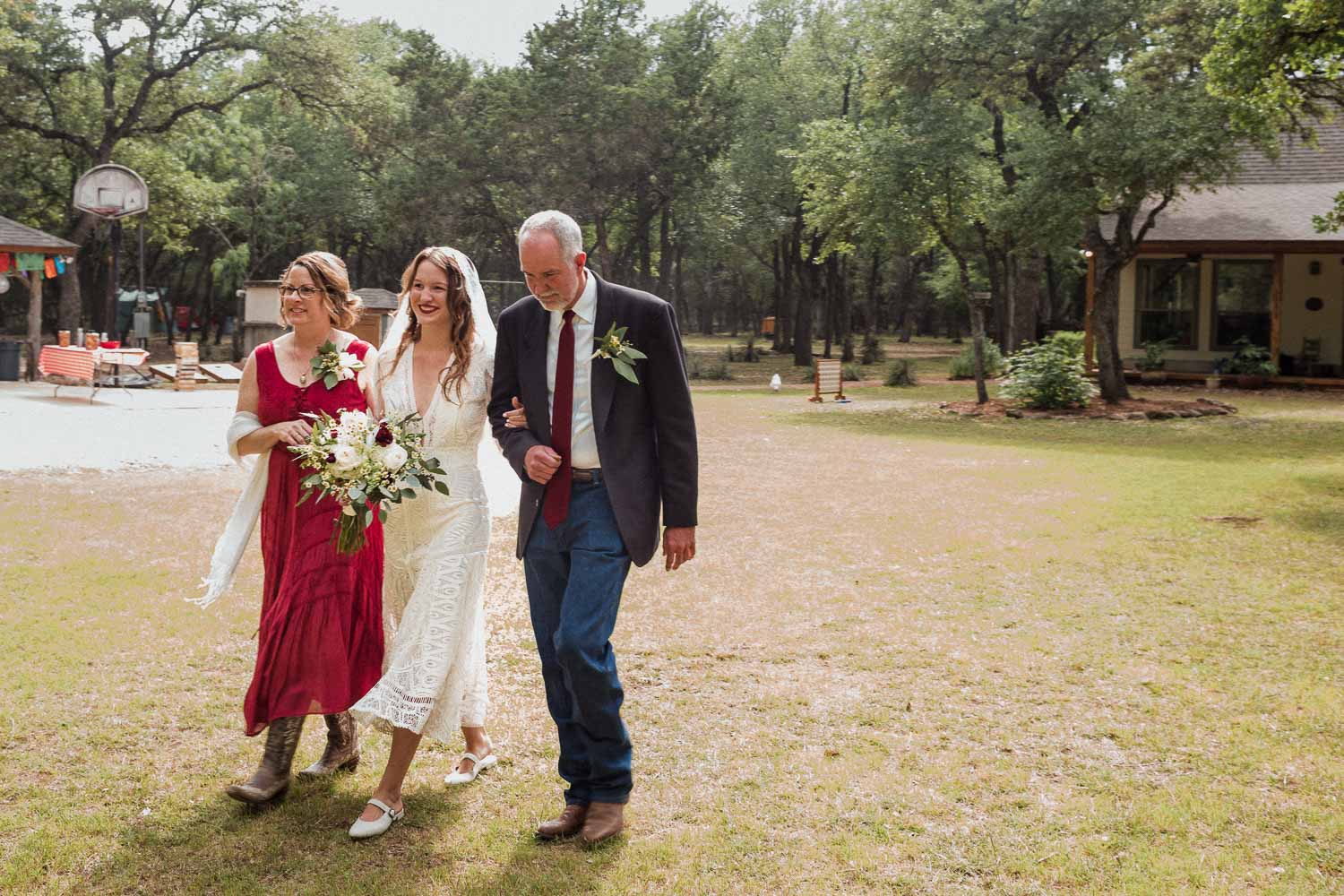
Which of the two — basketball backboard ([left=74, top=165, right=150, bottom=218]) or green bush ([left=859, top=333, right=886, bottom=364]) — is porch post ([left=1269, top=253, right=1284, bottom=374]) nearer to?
green bush ([left=859, top=333, right=886, bottom=364])

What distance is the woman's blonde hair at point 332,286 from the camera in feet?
15.5

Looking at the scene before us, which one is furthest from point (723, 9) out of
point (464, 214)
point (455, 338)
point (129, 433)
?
point (455, 338)

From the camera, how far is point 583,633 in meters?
4.12

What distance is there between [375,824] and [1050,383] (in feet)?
68.7

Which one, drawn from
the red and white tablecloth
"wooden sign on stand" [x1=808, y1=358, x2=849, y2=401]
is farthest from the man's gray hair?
"wooden sign on stand" [x1=808, y1=358, x2=849, y2=401]

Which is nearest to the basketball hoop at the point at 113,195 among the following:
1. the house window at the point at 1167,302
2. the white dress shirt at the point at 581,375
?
the house window at the point at 1167,302

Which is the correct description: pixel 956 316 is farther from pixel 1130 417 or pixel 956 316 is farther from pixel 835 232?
pixel 1130 417

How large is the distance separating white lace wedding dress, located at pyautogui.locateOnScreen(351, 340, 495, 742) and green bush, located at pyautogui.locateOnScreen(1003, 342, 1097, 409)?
2033 centimetres

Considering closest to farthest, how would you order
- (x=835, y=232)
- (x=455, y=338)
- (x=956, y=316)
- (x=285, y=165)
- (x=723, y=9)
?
(x=455, y=338), (x=835, y=232), (x=723, y=9), (x=285, y=165), (x=956, y=316)

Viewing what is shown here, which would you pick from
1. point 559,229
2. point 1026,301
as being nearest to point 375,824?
point 559,229

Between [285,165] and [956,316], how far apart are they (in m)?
33.9

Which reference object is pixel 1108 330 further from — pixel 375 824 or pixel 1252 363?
pixel 375 824

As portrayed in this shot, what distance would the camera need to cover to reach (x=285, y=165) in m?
52.8

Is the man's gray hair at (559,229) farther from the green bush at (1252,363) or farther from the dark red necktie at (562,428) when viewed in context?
the green bush at (1252,363)
